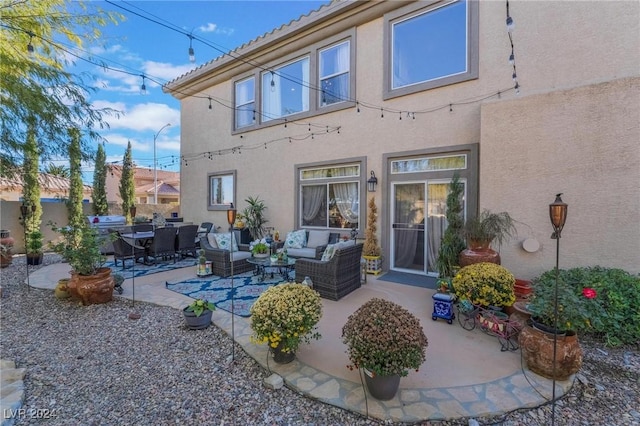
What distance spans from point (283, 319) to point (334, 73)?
679 centimetres

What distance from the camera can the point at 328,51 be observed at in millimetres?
7676

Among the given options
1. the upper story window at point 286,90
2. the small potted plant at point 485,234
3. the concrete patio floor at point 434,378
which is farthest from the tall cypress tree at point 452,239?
the upper story window at point 286,90

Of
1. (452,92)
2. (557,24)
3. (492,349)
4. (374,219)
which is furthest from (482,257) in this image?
(557,24)

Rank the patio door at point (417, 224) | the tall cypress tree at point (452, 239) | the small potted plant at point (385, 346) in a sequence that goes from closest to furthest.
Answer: the small potted plant at point (385, 346), the tall cypress tree at point (452, 239), the patio door at point (417, 224)

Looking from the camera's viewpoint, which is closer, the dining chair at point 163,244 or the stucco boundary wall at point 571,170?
the stucco boundary wall at point 571,170

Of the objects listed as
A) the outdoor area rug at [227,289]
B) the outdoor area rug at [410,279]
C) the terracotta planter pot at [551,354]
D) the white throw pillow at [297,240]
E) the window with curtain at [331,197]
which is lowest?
the outdoor area rug at [227,289]

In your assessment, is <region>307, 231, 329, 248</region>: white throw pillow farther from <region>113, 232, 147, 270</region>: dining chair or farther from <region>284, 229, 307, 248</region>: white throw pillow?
<region>113, 232, 147, 270</region>: dining chair

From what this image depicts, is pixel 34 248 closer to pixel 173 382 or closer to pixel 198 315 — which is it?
pixel 198 315

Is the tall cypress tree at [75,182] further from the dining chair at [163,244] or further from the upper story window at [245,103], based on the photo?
the upper story window at [245,103]

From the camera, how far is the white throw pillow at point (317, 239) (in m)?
7.31

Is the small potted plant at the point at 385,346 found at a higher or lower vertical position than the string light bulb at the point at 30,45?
lower

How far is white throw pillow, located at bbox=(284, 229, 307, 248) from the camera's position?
7.43 meters

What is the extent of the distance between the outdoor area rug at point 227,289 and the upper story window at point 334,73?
15.9 feet

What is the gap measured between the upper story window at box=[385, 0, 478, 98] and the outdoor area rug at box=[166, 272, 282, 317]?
16.9 ft
